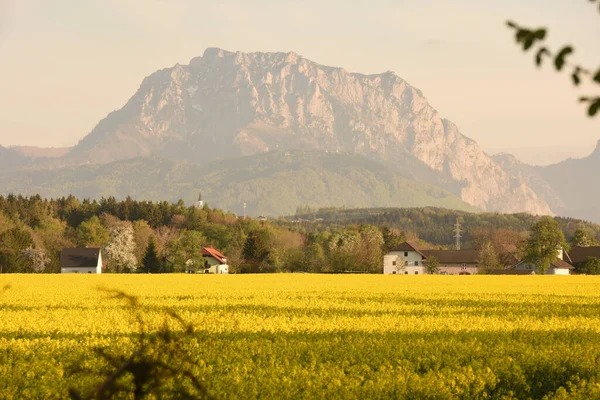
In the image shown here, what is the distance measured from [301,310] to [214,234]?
150 meters

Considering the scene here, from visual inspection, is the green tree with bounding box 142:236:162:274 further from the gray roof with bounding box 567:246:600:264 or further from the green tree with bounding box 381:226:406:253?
the gray roof with bounding box 567:246:600:264

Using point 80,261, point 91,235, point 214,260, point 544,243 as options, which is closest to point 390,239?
point 214,260

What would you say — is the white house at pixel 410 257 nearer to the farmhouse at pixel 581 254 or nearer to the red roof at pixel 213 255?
the red roof at pixel 213 255

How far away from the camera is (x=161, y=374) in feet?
19.2

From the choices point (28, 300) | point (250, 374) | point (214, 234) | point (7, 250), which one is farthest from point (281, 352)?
point (214, 234)

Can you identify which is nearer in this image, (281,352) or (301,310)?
(281,352)

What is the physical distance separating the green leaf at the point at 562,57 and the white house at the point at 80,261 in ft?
458

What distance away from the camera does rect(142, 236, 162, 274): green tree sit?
136000mm

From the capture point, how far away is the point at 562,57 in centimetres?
527

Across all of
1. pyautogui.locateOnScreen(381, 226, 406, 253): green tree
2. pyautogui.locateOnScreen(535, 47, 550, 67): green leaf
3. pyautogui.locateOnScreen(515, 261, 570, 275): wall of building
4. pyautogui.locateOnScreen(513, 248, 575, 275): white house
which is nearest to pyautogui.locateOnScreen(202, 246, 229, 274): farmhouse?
pyautogui.locateOnScreen(381, 226, 406, 253): green tree

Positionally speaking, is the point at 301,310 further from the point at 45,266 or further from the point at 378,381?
the point at 45,266

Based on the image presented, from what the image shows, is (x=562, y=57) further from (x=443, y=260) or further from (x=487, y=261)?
(x=487, y=261)

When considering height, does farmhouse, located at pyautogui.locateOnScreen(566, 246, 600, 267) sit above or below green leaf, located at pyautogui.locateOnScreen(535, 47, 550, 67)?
above

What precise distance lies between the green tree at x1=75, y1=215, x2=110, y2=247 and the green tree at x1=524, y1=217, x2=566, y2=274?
271ft
